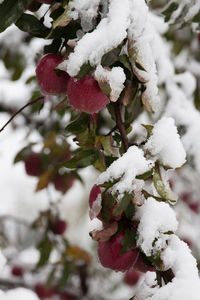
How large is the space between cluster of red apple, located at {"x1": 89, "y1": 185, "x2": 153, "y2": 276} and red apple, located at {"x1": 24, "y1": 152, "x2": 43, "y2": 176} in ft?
3.17

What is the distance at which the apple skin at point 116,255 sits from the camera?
2.49ft

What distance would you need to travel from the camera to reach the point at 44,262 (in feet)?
5.98

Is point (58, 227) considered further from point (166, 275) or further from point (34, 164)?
point (166, 275)

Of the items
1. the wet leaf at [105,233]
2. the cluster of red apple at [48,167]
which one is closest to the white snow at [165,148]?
the wet leaf at [105,233]

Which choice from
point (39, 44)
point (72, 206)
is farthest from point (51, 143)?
point (72, 206)

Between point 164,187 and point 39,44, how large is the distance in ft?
5.35

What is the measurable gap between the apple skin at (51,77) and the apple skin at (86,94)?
3 cm

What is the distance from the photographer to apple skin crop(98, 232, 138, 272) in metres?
0.76

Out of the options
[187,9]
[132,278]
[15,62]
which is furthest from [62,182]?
[132,278]

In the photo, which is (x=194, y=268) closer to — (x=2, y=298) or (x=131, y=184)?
(x=131, y=184)

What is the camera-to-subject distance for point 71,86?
0.79 metres

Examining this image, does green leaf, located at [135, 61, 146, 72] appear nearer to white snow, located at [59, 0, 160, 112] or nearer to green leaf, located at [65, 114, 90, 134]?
white snow, located at [59, 0, 160, 112]

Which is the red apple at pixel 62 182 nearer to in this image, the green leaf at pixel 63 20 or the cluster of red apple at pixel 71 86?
the cluster of red apple at pixel 71 86

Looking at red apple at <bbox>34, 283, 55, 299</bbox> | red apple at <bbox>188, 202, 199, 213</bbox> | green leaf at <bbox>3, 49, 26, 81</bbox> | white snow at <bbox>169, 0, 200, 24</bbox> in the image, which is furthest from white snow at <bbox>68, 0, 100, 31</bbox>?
red apple at <bbox>188, 202, 199, 213</bbox>
